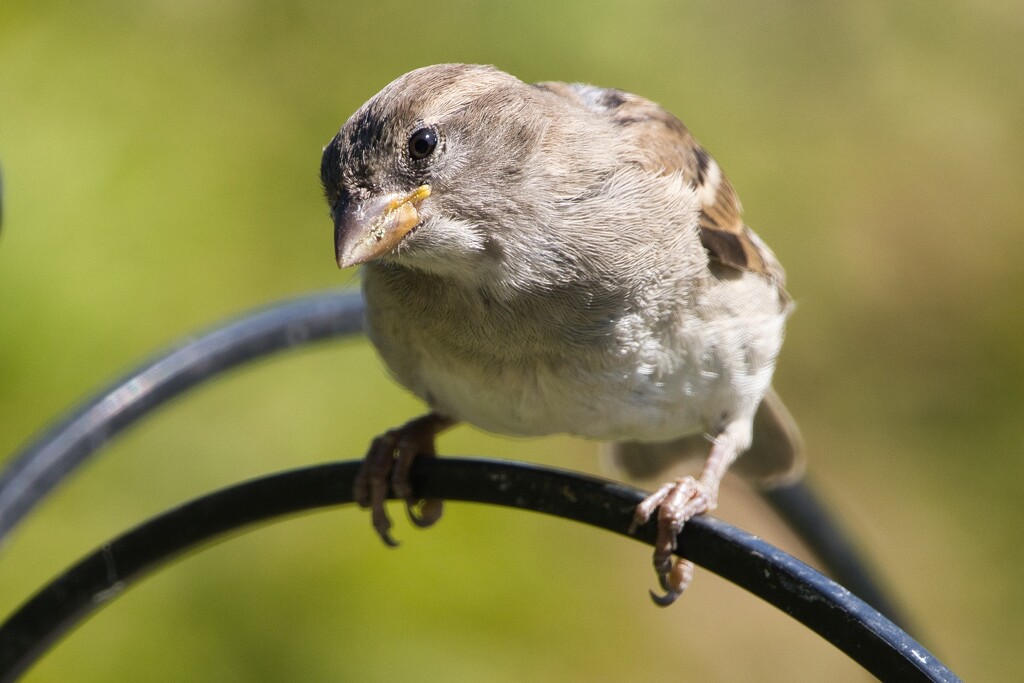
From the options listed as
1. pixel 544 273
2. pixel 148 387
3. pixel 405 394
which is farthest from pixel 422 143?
pixel 405 394

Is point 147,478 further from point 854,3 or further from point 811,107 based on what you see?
point 854,3

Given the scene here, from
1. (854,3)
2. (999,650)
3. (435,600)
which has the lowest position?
(999,650)

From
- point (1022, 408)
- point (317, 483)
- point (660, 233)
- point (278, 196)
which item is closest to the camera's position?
point (317, 483)

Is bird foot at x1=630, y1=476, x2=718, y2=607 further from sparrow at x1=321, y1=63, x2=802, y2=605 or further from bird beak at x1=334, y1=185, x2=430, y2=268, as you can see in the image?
bird beak at x1=334, y1=185, x2=430, y2=268

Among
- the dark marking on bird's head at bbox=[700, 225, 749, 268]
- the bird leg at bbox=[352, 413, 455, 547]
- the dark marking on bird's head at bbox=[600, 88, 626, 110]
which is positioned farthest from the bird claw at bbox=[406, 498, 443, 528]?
the dark marking on bird's head at bbox=[600, 88, 626, 110]

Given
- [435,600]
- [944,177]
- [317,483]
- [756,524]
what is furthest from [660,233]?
[944,177]

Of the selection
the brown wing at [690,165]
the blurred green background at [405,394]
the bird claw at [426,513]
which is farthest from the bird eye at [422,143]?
the blurred green background at [405,394]

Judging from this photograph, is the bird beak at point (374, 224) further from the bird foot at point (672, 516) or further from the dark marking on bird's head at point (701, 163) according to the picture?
the dark marking on bird's head at point (701, 163)

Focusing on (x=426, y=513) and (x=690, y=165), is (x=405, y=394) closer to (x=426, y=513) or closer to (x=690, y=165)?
(x=426, y=513)
